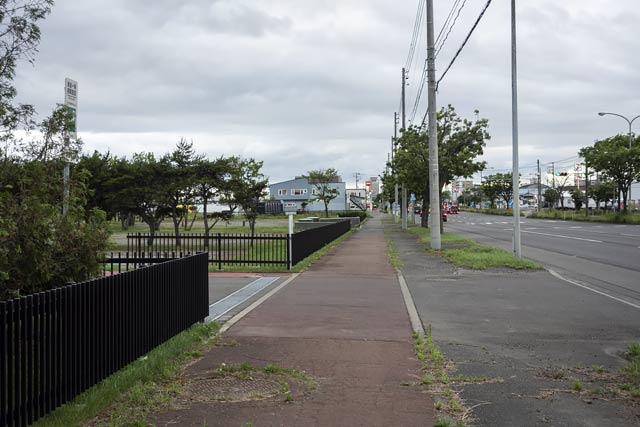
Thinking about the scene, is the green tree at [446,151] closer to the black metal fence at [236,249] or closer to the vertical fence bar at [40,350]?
the black metal fence at [236,249]

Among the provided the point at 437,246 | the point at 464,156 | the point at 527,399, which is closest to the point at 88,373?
the point at 527,399

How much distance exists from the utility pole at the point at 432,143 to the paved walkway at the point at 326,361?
11.2m

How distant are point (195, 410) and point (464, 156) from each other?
2962cm

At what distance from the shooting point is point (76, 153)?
7.29 metres

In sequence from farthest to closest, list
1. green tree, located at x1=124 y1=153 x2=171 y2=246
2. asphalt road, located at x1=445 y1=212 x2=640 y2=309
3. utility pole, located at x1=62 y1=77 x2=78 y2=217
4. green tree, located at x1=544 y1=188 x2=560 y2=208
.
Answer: green tree, located at x1=544 y1=188 x2=560 y2=208, green tree, located at x1=124 y1=153 x2=171 y2=246, asphalt road, located at x1=445 y1=212 x2=640 y2=309, utility pole, located at x1=62 y1=77 x2=78 y2=217

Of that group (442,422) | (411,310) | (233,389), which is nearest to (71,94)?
(233,389)

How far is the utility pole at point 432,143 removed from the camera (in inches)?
896

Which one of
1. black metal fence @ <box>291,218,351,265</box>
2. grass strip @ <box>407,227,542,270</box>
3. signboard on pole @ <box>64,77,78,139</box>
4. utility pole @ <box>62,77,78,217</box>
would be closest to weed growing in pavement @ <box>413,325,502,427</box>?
utility pole @ <box>62,77,78,217</box>

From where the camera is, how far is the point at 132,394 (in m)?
5.37

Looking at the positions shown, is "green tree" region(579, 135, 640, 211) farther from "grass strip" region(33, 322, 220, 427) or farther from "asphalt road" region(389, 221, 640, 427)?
"grass strip" region(33, 322, 220, 427)

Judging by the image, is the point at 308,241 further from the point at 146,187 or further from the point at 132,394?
the point at 132,394

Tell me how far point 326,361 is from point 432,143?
17019 mm

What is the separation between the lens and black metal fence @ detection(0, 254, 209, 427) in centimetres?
427

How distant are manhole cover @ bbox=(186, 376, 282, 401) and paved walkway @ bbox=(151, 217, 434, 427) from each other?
0.09 metres
